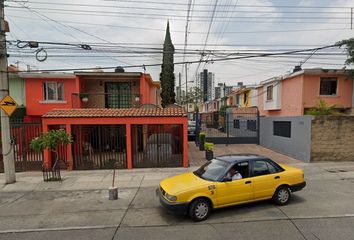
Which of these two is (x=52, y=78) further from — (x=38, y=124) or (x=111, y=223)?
(x=111, y=223)

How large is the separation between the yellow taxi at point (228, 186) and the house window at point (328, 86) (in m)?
13.0

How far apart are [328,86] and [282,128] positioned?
232 inches

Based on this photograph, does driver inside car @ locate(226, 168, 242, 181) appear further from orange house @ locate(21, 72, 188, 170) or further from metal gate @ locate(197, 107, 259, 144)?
metal gate @ locate(197, 107, 259, 144)

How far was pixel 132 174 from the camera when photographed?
400 inches

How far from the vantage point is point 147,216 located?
5855 millimetres

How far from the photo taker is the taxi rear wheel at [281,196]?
6.23 metres

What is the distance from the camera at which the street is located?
16.0ft

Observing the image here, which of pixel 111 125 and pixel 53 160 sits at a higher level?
pixel 111 125

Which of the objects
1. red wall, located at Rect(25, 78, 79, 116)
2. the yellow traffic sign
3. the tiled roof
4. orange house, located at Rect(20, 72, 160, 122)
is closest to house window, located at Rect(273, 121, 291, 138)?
the tiled roof

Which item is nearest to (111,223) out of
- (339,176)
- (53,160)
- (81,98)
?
(53,160)

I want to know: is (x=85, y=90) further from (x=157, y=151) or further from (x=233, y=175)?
(x=233, y=175)

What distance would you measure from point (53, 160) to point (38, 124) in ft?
5.92

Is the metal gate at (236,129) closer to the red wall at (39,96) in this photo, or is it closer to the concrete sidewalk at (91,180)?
the concrete sidewalk at (91,180)

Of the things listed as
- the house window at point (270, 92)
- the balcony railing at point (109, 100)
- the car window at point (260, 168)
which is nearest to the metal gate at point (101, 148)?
the balcony railing at point (109, 100)
